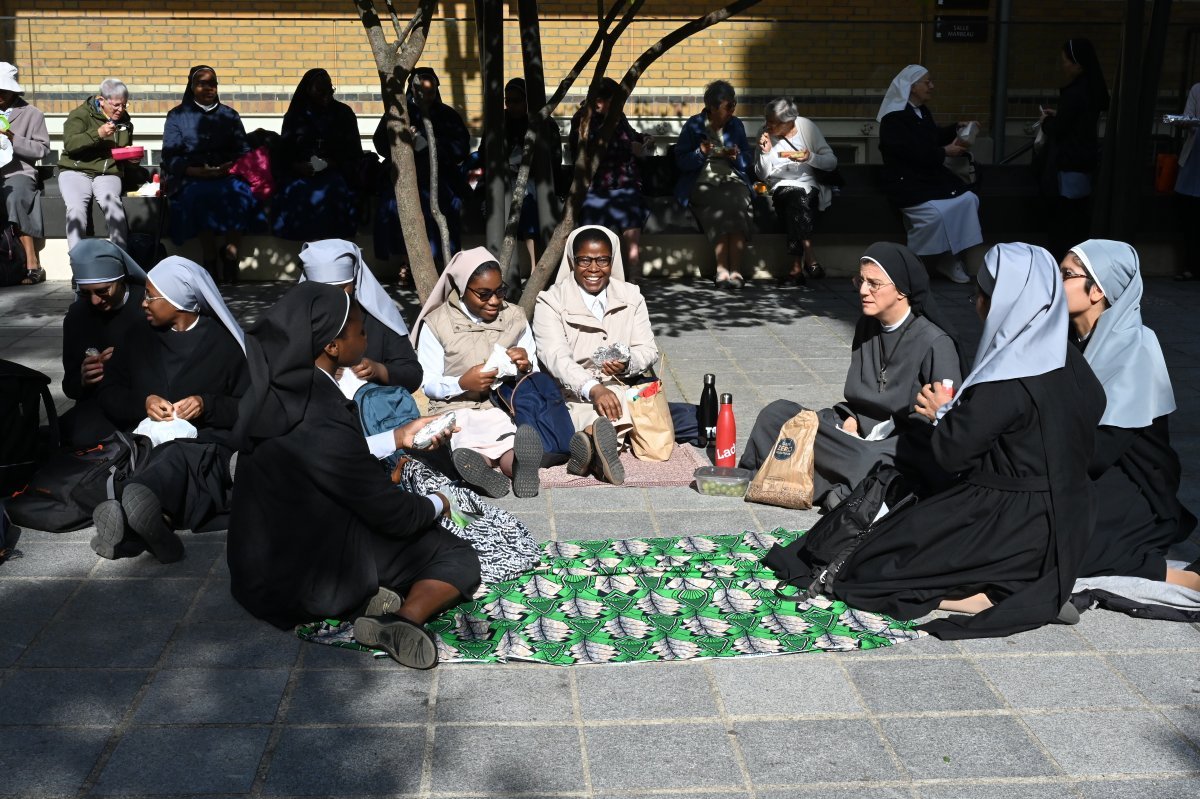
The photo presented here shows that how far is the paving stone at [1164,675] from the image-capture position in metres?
4.93

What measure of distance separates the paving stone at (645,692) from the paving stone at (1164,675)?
1.56m

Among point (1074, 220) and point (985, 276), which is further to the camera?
point (1074, 220)

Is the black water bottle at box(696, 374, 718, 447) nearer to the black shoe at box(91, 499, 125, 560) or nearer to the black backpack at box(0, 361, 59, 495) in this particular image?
the black shoe at box(91, 499, 125, 560)

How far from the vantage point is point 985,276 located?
551 cm

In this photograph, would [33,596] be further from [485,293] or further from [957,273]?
[957,273]

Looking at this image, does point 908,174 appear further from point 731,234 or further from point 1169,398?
point 1169,398

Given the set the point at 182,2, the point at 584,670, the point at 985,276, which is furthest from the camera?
the point at 182,2

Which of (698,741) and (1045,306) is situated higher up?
(1045,306)

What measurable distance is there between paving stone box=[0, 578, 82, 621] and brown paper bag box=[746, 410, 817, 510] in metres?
3.24

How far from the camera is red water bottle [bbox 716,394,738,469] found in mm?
7422

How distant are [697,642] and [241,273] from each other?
890 cm

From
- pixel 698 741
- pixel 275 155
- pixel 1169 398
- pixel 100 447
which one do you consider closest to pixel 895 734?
pixel 698 741

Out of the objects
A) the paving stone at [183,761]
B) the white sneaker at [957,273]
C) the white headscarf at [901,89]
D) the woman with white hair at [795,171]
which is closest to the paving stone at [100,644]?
the paving stone at [183,761]

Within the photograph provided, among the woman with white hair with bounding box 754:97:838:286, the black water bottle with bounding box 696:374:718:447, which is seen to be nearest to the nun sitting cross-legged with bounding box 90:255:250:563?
the black water bottle with bounding box 696:374:718:447
